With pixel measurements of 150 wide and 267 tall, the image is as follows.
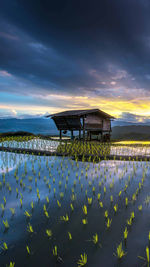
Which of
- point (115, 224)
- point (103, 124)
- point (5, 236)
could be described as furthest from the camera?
point (103, 124)

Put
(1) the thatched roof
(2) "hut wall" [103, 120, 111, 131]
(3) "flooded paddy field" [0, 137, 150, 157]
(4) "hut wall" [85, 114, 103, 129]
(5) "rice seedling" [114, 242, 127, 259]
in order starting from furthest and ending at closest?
(2) "hut wall" [103, 120, 111, 131]
(4) "hut wall" [85, 114, 103, 129]
(1) the thatched roof
(3) "flooded paddy field" [0, 137, 150, 157]
(5) "rice seedling" [114, 242, 127, 259]

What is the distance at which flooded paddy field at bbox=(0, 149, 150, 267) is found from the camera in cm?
213

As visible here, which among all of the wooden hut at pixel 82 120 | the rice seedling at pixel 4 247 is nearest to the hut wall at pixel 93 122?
the wooden hut at pixel 82 120

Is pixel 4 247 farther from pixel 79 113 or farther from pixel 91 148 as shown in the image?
pixel 79 113

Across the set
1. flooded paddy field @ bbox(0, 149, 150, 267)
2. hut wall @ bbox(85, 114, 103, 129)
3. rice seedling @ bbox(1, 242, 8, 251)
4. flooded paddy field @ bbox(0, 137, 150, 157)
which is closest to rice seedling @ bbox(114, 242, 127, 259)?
flooded paddy field @ bbox(0, 149, 150, 267)

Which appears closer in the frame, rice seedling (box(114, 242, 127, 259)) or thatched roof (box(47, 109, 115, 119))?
rice seedling (box(114, 242, 127, 259))

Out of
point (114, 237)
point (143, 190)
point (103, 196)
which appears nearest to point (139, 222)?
point (114, 237)

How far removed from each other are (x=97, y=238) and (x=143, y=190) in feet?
7.73

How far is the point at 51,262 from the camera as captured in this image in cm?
206

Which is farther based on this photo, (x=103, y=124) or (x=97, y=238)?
(x=103, y=124)

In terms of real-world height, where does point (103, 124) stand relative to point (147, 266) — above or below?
above

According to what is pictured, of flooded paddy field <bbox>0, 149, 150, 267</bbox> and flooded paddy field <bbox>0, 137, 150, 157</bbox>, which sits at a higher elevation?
flooded paddy field <bbox>0, 137, 150, 157</bbox>

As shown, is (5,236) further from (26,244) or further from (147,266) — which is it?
(147,266)

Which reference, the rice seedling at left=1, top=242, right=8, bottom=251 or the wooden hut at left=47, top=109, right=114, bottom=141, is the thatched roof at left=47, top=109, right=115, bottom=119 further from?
the rice seedling at left=1, top=242, right=8, bottom=251
